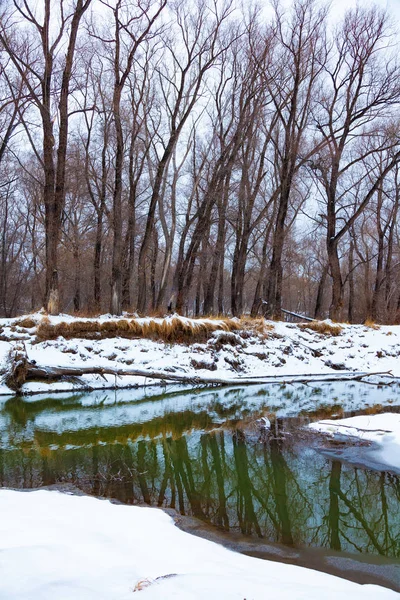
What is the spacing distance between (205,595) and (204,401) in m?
9.26

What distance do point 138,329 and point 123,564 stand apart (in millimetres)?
11471

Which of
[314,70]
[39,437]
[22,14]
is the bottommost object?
[39,437]

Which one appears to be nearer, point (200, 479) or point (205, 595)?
point (205, 595)

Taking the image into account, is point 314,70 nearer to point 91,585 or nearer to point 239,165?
point 239,165

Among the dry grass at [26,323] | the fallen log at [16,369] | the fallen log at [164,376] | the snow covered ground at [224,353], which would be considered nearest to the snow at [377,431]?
the fallen log at [164,376]

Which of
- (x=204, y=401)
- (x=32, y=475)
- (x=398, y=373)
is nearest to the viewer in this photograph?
(x=32, y=475)

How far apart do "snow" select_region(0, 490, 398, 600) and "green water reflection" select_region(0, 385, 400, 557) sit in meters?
0.92

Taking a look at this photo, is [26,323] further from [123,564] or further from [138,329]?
[123,564]

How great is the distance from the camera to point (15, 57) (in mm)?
14250

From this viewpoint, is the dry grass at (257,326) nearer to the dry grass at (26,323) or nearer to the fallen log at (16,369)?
the dry grass at (26,323)

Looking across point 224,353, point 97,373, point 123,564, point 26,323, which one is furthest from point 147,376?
point 123,564

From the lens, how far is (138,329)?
46.7 ft

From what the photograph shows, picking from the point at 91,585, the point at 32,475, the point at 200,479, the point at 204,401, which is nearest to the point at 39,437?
the point at 32,475

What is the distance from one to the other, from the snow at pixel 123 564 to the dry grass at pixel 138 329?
9.02 meters
